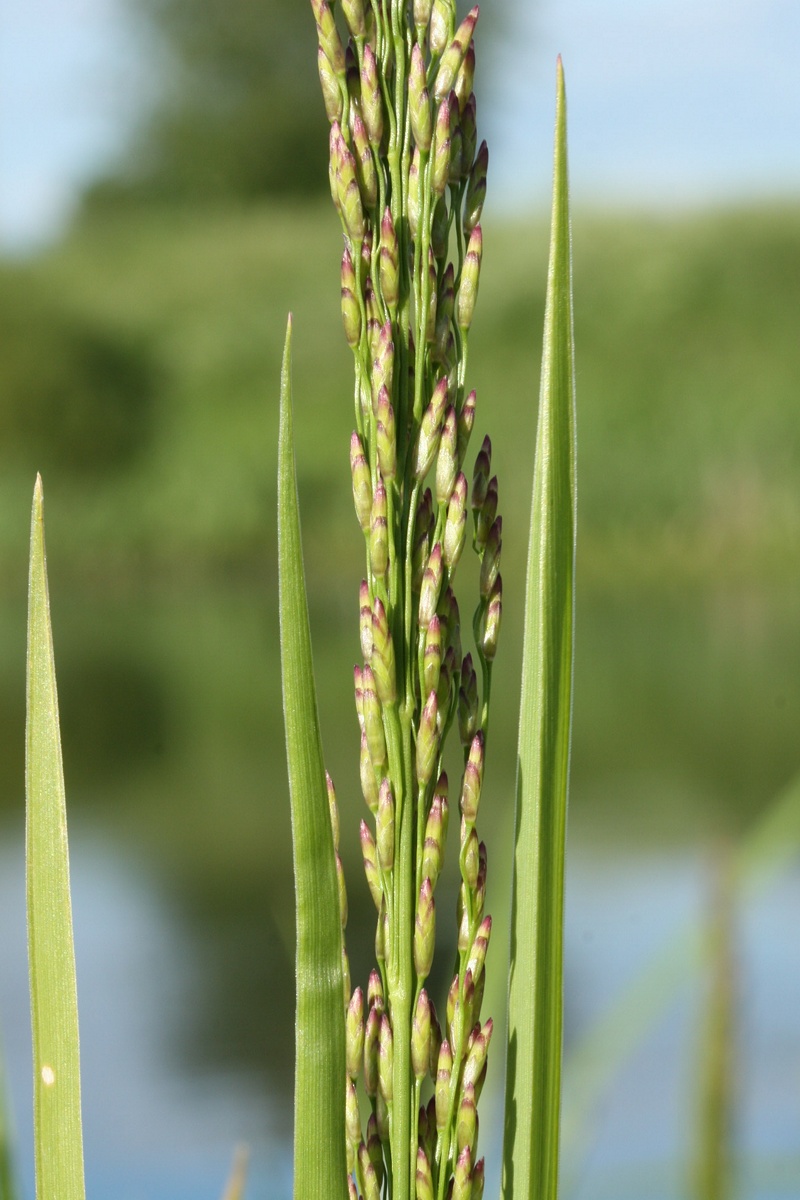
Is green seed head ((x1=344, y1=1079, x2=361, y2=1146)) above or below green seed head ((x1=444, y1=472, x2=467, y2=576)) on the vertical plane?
below

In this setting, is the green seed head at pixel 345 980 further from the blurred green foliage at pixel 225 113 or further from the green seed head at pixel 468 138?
the blurred green foliage at pixel 225 113

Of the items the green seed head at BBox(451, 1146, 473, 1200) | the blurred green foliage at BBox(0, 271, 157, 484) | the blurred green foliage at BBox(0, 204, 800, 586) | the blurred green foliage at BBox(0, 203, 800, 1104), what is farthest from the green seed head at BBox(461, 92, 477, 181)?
the blurred green foliage at BBox(0, 271, 157, 484)

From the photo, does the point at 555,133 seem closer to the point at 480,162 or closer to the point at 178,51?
the point at 480,162

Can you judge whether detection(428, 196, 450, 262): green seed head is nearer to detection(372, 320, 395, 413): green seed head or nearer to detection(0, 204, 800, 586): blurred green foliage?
detection(372, 320, 395, 413): green seed head

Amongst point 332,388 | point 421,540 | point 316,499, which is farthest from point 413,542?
point 332,388

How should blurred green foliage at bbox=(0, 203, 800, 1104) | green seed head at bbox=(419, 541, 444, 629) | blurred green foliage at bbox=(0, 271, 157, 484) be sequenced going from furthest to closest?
blurred green foliage at bbox=(0, 271, 157, 484), blurred green foliage at bbox=(0, 203, 800, 1104), green seed head at bbox=(419, 541, 444, 629)

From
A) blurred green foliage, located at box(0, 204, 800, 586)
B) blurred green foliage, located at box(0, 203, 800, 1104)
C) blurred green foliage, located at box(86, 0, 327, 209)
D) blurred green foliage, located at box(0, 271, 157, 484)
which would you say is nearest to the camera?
blurred green foliage, located at box(0, 203, 800, 1104)

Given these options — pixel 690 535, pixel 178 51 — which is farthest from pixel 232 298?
pixel 690 535

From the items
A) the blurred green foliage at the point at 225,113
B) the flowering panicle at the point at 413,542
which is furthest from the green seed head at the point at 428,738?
the blurred green foliage at the point at 225,113
